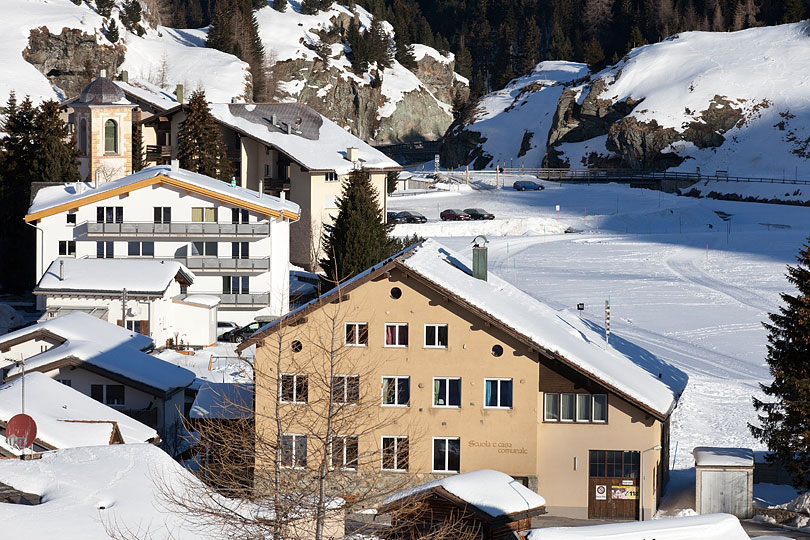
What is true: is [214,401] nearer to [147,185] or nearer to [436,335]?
[436,335]

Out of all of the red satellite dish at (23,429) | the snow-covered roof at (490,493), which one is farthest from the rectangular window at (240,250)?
the snow-covered roof at (490,493)

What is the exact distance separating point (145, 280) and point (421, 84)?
10244 centimetres

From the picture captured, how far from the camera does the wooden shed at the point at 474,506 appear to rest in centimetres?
2439

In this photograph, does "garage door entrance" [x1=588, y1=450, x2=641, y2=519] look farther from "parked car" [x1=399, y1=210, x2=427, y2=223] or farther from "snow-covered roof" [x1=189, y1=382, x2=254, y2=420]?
"parked car" [x1=399, y1=210, x2=427, y2=223]

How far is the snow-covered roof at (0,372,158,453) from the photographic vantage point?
34.7 m

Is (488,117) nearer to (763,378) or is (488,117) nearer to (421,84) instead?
(421,84)

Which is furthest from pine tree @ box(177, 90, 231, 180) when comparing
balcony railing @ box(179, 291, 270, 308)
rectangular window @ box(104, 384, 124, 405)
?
rectangular window @ box(104, 384, 124, 405)

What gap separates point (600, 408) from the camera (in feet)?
116

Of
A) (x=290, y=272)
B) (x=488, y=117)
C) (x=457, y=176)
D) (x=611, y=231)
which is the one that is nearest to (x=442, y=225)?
(x=611, y=231)

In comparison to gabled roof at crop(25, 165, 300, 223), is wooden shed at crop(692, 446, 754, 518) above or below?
below

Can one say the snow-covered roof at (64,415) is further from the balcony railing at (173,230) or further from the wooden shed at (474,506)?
the balcony railing at (173,230)

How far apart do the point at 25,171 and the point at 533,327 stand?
46288 millimetres

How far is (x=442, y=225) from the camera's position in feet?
290

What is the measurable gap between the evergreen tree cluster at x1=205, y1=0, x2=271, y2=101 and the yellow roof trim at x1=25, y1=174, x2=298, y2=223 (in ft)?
224
